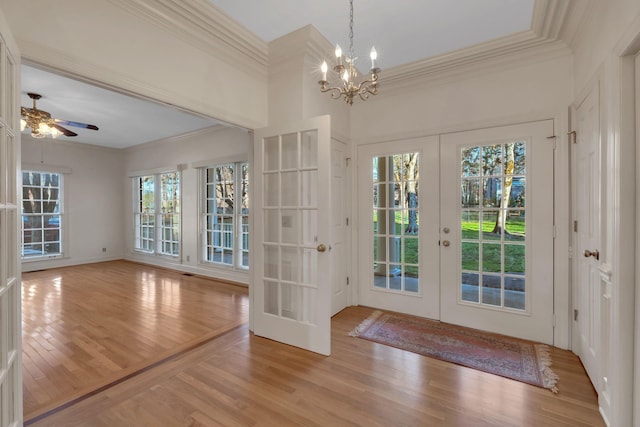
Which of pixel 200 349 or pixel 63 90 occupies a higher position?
pixel 63 90

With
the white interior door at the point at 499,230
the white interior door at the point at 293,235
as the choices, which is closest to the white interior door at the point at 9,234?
the white interior door at the point at 293,235

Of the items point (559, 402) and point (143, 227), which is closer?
point (559, 402)

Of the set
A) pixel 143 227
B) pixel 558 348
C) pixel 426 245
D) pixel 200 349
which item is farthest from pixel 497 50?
pixel 143 227

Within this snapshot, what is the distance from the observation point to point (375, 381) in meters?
2.18

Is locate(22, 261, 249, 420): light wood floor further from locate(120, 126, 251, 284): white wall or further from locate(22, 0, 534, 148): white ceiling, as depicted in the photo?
locate(22, 0, 534, 148): white ceiling


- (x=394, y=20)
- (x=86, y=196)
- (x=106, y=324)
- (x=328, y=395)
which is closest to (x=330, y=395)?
(x=328, y=395)

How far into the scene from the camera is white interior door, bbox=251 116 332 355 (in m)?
2.54

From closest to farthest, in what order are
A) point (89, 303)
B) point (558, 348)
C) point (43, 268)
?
point (558, 348)
point (89, 303)
point (43, 268)

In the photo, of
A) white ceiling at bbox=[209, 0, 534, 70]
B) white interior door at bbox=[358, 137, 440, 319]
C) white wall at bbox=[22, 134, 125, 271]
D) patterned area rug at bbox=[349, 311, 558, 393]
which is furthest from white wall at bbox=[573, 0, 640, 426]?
white wall at bbox=[22, 134, 125, 271]

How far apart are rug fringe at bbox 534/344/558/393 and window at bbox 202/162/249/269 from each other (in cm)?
414

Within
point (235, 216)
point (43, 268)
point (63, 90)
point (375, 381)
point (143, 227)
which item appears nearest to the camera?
point (375, 381)

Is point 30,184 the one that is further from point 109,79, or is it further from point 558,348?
point 558,348

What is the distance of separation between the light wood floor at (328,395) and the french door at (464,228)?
0.65 metres

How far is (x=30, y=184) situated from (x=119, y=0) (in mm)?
6483
